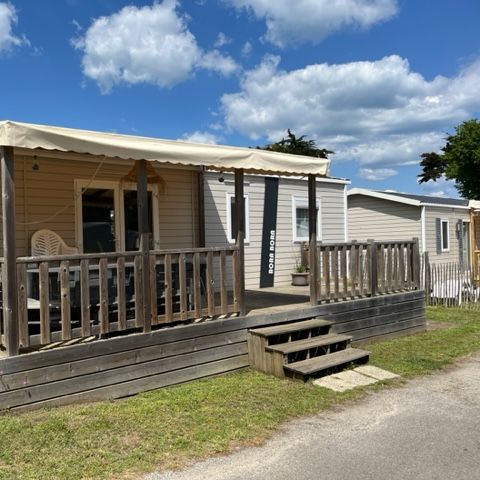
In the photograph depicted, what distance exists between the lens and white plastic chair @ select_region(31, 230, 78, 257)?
23.6 feet

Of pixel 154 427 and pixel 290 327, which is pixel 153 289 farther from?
pixel 290 327

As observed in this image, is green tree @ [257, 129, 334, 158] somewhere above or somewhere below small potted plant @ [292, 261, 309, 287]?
above

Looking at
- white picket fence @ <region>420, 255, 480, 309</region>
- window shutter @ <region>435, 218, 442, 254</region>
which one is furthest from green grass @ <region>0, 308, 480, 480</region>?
window shutter @ <region>435, 218, 442, 254</region>

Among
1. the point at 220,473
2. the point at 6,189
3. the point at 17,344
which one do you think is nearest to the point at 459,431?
the point at 220,473

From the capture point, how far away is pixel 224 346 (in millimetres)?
5621


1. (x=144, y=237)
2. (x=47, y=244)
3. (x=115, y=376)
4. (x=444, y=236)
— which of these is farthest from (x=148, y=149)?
(x=444, y=236)

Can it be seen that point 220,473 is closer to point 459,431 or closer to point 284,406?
point 284,406

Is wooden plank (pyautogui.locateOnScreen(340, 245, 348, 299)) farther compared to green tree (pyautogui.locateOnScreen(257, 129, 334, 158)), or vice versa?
green tree (pyautogui.locateOnScreen(257, 129, 334, 158))

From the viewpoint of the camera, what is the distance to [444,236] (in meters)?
17.6

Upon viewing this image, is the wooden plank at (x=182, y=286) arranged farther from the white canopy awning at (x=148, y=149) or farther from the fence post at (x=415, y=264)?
the fence post at (x=415, y=264)

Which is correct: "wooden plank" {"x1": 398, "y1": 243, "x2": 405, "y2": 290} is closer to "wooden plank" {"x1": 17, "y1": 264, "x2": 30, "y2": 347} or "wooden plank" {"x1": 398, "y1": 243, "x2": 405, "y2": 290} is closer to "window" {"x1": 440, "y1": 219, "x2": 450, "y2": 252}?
"wooden plank" {"x1": 17, "y1": 264, "x2": 30, "y2": 347}

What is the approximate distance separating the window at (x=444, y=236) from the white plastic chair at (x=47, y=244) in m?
13.5

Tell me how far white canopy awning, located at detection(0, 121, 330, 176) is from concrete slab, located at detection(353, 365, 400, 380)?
2349mm

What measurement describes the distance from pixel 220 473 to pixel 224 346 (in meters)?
2.37
